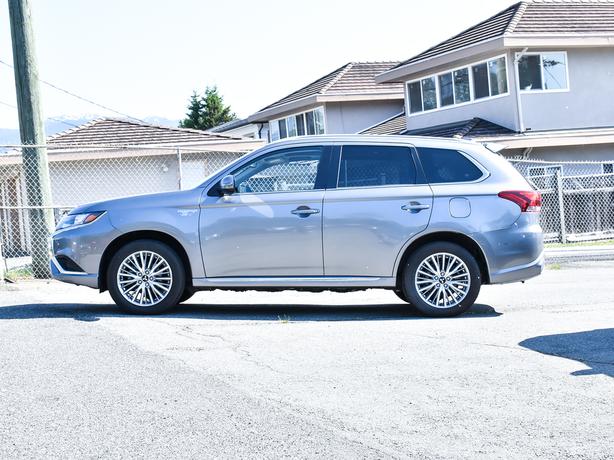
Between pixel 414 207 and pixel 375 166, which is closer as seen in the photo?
pixel 414 207

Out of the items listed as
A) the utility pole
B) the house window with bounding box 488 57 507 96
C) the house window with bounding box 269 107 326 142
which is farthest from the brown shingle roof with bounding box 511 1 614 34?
the utility pole

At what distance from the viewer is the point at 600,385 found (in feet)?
19.9

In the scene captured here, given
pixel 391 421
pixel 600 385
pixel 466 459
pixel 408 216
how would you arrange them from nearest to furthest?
1. pixel 466 459
2. pixel 391 421
3. pixel 600 385
4. pixel 408 216

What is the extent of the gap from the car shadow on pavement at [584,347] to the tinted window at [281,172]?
2.98 metres

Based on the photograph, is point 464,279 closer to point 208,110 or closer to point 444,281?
point 444,281

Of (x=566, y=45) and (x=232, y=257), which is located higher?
(x=566, y=45)

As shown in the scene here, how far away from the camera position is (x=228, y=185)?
9.42m

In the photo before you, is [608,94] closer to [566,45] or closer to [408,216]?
[566,45]

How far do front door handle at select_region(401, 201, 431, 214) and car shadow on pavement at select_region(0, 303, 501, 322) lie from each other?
1.06 m

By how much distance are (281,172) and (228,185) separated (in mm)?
567

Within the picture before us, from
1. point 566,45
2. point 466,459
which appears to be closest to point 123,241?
point 466,459

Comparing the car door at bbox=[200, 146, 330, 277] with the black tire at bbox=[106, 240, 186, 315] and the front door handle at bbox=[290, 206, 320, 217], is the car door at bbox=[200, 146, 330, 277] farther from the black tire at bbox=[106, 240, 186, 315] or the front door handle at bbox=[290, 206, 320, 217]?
the black tire at bbox=[106, 240, 186, 315]

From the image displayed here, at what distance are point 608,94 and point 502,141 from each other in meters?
4.26

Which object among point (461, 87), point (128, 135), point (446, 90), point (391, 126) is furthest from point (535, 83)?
point (128, 135)
